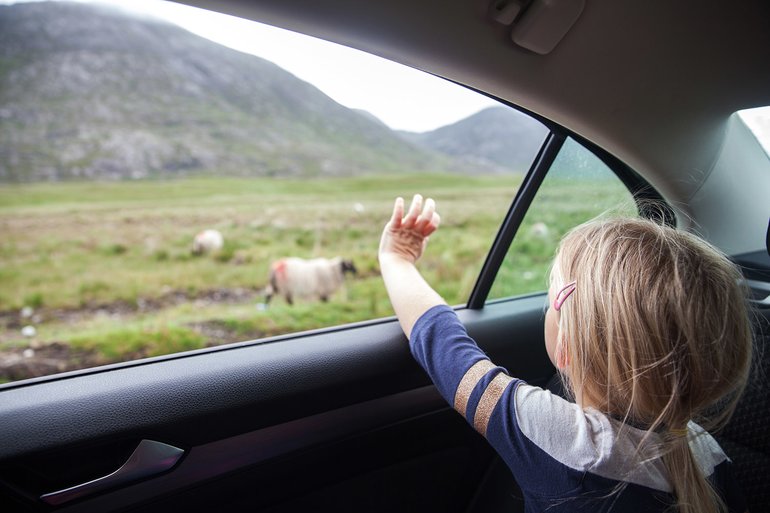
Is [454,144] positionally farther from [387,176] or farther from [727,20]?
[727,20]

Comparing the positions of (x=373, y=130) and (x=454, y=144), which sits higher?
(x=373, y=130)

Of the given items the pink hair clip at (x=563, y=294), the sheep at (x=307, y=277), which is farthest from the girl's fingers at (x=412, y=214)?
the sheep at (x=307, y=277)

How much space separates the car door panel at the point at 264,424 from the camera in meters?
1.14

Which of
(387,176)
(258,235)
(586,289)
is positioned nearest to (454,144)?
(387,176)

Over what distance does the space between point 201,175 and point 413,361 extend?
118cm

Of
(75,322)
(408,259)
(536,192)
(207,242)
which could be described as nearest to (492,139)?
(536,192)

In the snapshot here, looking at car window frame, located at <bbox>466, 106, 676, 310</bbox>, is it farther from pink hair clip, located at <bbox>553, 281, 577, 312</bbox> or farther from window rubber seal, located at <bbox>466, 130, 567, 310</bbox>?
pink hair clip, located at <bbox>553, 281, 577, 312</bbox>

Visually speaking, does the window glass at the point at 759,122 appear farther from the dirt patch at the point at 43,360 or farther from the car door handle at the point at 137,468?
the dirt patch at the point at 43,360

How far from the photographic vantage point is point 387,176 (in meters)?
2.12

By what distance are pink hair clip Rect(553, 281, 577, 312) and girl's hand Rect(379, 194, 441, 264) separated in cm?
52

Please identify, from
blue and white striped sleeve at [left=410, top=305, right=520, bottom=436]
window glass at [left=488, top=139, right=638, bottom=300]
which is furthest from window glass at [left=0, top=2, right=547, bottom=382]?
blue and white striped sleeve at [left=410, top=305, right=520, bottom=436]

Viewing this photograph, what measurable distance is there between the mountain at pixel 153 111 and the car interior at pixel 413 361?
0.67 meters

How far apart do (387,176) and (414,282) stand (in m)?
0.88

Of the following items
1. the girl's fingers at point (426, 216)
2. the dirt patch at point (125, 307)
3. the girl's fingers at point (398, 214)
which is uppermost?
the dirt patch at point (125, 307)
